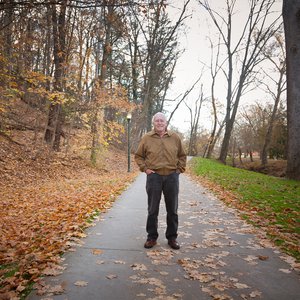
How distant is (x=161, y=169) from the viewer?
4516 mm

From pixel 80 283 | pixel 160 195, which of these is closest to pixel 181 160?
pixel 160 195

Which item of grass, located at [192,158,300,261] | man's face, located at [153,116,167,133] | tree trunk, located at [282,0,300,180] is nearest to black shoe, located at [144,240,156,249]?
man's face, located at [153,116,167,133]

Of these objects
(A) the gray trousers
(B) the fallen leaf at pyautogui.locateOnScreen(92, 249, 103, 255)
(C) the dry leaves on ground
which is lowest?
(C) the dry leaves on ground

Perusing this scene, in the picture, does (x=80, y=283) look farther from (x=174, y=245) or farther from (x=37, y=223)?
(x=37, y=223)

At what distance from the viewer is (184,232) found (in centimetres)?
543

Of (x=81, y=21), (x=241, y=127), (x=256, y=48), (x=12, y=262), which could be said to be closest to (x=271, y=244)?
(x=12, y=262)

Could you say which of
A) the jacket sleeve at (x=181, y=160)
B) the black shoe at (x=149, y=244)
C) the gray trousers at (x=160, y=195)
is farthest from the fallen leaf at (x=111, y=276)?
the jacket sleeve at (x=181, y=160)

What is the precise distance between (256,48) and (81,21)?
1556cm

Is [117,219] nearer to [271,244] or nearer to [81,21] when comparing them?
[271,244]

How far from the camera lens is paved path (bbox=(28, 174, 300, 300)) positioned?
10.1ft

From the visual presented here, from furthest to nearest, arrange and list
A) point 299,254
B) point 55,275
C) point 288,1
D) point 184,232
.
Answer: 1. point 288,1
2. point 184,232
3. point 299,254
4. point 55,275

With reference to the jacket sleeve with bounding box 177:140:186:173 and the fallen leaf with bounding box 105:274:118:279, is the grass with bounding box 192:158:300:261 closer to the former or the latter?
the jacket sleeve with bounding box 177:140:186:173

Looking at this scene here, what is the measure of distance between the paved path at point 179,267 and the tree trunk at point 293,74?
6.89 meters

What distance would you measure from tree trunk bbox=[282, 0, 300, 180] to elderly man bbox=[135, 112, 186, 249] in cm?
852
